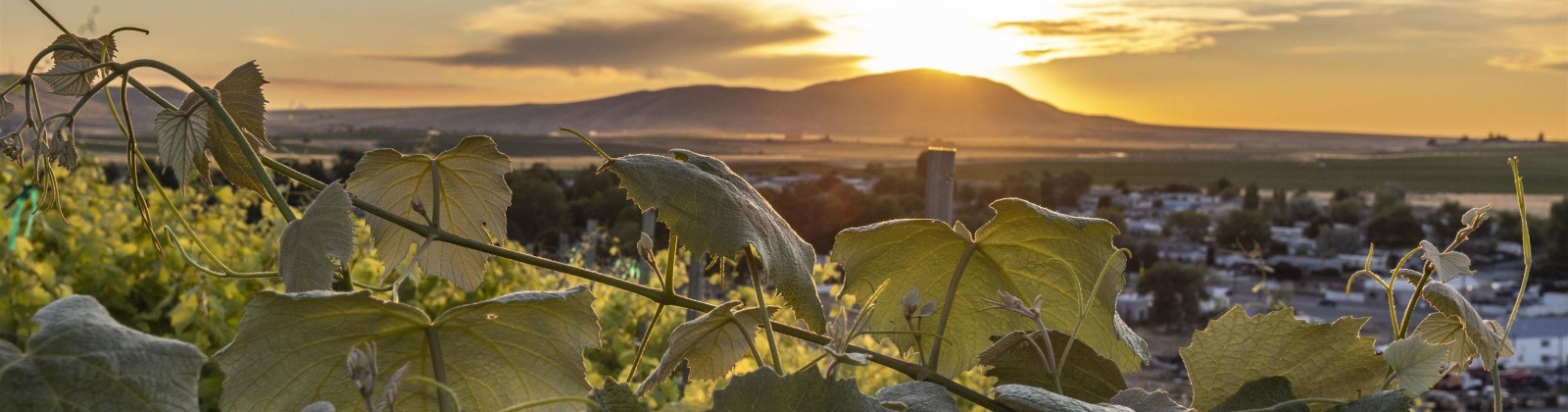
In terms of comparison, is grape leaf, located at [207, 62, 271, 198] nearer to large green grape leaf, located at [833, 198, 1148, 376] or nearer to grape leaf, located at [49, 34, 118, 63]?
grape leaf, located at [49, 34, 118, 63]

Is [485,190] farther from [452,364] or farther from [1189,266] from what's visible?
[1189,266]

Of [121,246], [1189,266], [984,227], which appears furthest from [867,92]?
[984,227]

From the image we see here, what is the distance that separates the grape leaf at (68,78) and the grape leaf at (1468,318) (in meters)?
0.47

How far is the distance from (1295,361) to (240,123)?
1.33 feet

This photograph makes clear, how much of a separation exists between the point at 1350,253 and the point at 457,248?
14069mm

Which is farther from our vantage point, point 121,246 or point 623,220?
point 623,220

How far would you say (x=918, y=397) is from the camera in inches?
11.2

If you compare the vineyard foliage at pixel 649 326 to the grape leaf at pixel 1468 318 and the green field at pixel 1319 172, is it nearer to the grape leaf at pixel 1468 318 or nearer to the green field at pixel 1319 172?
the grape leaf at pixel 1468 318

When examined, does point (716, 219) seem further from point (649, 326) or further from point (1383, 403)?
point (1383, 403)

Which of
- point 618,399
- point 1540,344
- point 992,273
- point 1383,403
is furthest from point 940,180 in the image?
point 1540,344

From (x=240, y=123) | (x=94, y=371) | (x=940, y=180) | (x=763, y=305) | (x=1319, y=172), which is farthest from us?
(x=1319, y=172)

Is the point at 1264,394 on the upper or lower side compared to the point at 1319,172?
upper

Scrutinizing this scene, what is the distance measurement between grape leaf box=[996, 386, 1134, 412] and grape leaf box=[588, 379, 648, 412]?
0.31ft

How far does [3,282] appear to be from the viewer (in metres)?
1.95
